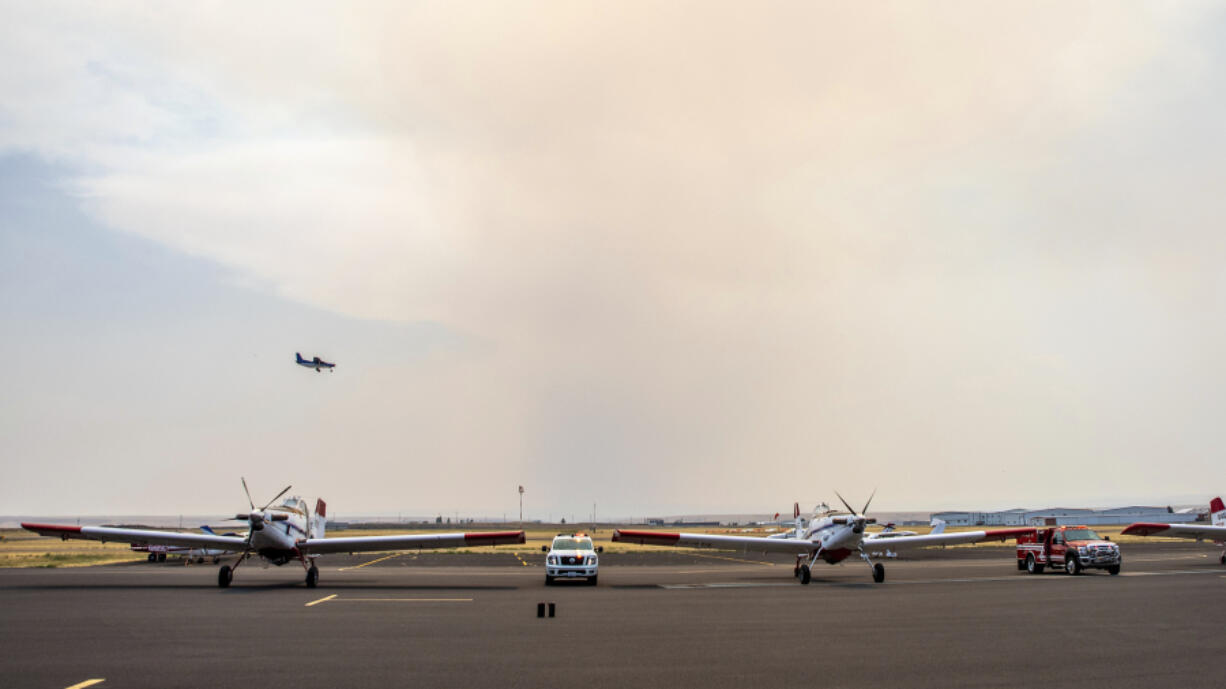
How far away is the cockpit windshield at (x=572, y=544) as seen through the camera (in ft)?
105

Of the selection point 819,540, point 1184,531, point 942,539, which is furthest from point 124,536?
point 1184,531

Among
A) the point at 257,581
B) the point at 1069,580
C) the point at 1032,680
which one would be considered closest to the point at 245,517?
the point at 257,581

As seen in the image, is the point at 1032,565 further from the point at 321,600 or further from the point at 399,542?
the point at 321,600

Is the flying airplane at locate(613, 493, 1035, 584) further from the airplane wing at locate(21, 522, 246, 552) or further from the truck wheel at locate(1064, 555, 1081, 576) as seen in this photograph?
the airplane wing at locate(21, 522, 246, 552)

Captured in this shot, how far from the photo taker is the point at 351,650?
13422 mm

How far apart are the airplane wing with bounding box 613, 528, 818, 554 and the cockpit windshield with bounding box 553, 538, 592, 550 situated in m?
1.90

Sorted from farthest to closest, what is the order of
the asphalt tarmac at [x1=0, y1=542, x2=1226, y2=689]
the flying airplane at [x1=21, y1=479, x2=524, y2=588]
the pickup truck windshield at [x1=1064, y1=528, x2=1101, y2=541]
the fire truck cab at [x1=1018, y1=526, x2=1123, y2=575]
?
the pickup truck windshield at [x1=1064, y1=528, x2=1101, y2=541], the fire truck cab at [x1=1018, y1=526, x2=1123, y2=575], the flying airplane at [x1=21, y1=479, x2=524, y2=588], the asphalt tarmac at [x1=0, y1=542, x2=1226, y2=689]

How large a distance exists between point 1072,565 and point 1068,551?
605mm

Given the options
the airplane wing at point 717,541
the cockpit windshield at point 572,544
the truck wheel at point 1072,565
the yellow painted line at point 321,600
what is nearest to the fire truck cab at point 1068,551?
the truck wheel at point 1072,565

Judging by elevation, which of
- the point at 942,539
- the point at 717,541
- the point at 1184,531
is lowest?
the point at 1184,531

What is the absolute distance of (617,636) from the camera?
50.2 ft

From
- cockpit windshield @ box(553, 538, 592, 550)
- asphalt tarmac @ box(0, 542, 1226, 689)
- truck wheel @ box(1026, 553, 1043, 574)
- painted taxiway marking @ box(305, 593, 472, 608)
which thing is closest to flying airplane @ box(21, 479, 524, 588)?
cockpit windshield @ box(553, 538, 592, 550)

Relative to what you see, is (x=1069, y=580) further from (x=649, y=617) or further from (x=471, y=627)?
(x=471, y=627)

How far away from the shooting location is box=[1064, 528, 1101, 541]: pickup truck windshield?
36.6 meters
